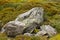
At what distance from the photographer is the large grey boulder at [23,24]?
14414 mm

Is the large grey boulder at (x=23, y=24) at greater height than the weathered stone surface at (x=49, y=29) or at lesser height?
greater

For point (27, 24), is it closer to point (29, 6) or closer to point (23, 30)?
point (23, 30)

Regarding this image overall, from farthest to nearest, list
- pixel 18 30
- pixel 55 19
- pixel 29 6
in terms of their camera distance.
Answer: pixel 29 6 → pixel 55 19 → pixel 18 30

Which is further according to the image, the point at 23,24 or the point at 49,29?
the point at 23,24

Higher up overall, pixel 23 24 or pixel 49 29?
pixel 23 24

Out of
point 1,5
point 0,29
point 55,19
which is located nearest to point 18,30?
point 0,29

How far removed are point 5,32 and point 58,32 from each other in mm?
3112

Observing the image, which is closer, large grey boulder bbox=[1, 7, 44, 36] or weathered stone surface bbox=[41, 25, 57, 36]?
weathered stone surface bbox=[41, 25, 57, 36]

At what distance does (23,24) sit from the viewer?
1484 centimetres

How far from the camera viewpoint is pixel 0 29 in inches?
620

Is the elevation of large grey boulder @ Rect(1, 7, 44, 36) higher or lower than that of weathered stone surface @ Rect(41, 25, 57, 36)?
higher

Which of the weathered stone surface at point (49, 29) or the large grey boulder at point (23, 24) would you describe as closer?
the weathered stone surface at point (49, 29)

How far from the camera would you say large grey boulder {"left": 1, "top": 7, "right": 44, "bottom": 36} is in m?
14.4

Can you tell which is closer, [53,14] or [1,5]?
[53,14]
